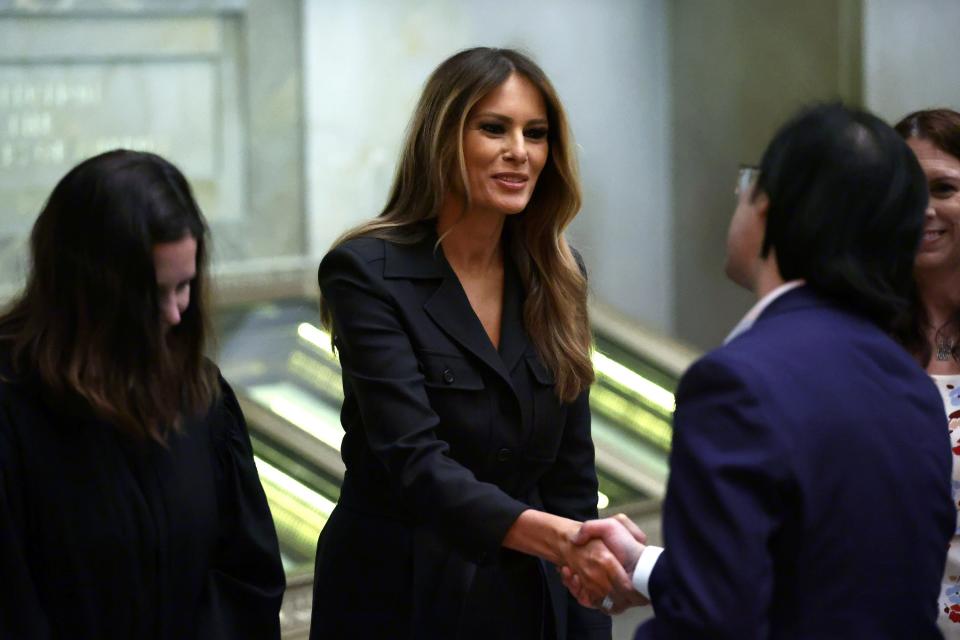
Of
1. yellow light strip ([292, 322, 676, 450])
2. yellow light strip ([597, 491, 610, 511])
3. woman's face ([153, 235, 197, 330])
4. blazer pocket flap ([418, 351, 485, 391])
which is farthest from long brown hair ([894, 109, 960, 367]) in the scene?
yellow light strip ([292, 322, 676, 450])

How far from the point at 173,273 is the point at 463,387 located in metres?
0.82

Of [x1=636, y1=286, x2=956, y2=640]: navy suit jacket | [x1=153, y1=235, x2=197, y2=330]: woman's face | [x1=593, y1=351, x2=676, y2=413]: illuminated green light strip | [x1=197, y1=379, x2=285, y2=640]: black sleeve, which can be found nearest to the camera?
[x1=636, y1=286, x2=956, y2=640]: navy suit jacket

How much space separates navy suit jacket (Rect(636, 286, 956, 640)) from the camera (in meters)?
2.19

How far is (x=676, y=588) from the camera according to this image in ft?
7.41

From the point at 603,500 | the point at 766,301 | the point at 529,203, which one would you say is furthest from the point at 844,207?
the point at 603,500

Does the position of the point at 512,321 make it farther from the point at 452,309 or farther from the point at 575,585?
the point at 575,585

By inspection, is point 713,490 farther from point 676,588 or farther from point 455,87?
point 455,87

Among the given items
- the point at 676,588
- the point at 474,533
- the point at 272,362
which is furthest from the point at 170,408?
the point at 272,362

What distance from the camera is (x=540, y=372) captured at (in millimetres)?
3410

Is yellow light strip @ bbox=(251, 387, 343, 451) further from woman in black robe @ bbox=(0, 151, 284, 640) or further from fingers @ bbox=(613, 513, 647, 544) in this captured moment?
woman in black robe @ bbox=(0, 151, 284, 640)

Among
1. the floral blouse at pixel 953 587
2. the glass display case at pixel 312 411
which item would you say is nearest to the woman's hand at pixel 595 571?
the floral blouse at pixel 953 587

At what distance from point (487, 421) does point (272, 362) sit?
11.1 feet

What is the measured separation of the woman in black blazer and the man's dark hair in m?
1.06

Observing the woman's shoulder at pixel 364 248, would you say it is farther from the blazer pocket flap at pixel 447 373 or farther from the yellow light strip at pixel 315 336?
the yellow light strip at pixel 315 336
